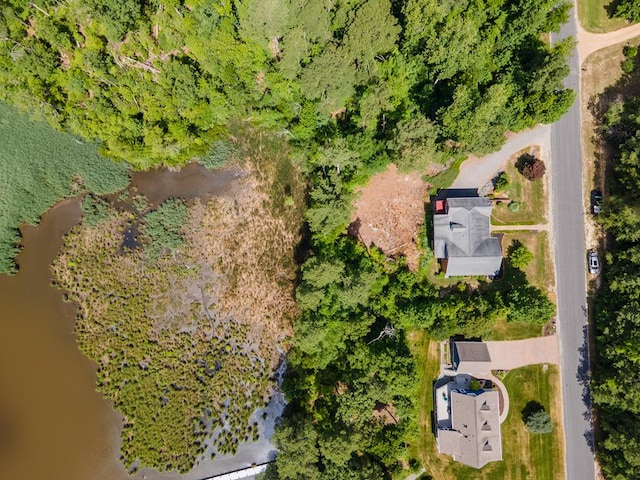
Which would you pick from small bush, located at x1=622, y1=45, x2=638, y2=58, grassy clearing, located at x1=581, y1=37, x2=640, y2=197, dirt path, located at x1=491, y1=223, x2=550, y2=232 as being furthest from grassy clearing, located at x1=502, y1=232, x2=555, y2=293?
small bush, located at x1=622, y1=45, x2=638, y2=58

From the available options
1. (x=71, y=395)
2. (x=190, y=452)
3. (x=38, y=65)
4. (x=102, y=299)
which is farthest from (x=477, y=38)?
(x=71, y=395)

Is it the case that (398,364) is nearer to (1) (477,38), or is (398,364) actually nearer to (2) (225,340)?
(2) (225,340)

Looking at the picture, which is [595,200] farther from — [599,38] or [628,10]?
[628,10]

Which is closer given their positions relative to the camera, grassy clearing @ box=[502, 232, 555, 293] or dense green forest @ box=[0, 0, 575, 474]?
dense green forest @ box=[0, 0, 575, 474]

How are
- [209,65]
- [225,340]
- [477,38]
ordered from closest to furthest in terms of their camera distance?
[477,38] < [209,65] < [225,340]

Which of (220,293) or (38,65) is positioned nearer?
(38,65)

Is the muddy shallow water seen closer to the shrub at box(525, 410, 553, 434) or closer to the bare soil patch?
the bare soil patch

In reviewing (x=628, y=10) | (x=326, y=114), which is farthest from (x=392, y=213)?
(x=628, y=10)
